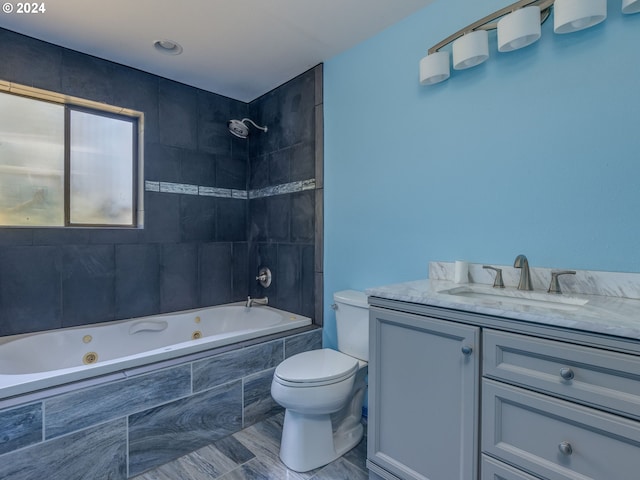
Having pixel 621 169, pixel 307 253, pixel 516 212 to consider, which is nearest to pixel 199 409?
pixel 307 253

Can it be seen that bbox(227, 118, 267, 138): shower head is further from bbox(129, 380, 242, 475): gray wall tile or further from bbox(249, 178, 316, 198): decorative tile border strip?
bbox(129, 380, 242, 475): gray wall tile

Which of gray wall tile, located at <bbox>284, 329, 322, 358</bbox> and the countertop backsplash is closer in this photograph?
the countertop backsplash

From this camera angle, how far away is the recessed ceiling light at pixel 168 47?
2.11 m

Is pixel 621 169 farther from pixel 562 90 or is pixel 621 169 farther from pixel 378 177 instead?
pixel 378 177

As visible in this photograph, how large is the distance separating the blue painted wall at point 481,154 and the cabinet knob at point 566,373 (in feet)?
1.94

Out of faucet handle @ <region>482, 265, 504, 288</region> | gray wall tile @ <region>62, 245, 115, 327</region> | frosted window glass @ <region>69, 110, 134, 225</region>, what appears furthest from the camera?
frosted window glass @ <region>69, 110, 134, 225</region>

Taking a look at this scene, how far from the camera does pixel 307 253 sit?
252 centimetres

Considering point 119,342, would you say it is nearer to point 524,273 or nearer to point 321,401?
point 321,401

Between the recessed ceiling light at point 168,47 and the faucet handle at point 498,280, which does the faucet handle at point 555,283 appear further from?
the recessed ceiling light at point 168,47

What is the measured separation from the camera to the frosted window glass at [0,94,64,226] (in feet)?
6.70

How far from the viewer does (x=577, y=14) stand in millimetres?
1190

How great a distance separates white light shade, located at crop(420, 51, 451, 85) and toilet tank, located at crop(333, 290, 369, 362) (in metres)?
1.27

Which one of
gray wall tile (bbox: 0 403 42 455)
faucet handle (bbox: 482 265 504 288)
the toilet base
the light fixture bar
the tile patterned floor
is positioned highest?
the light fixture bar

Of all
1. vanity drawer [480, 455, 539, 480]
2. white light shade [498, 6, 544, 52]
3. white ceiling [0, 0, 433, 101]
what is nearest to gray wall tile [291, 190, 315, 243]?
white ceiling [0, 0, 433, 101]
